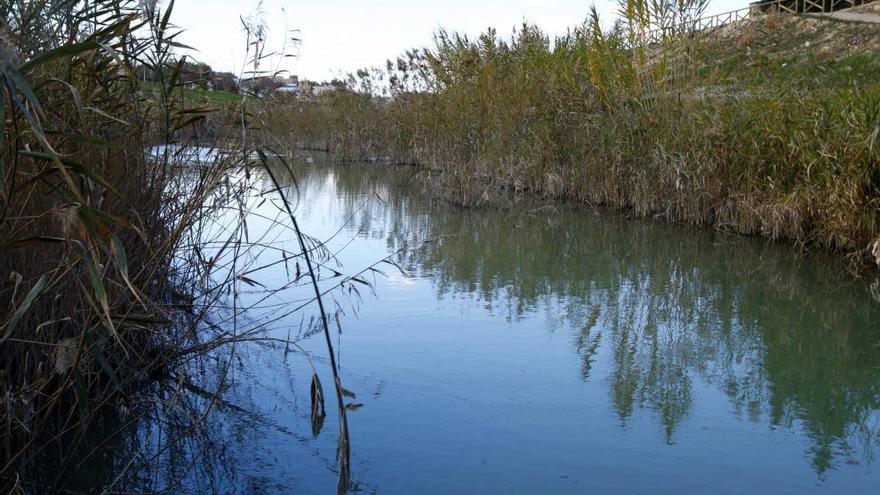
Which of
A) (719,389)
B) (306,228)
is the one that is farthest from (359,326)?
(306,228)

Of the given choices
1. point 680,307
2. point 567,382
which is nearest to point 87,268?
point 567,382

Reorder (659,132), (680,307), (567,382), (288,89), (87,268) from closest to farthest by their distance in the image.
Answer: (87,268) → (567,382) → (680,307) → (288,89) → (659,132)

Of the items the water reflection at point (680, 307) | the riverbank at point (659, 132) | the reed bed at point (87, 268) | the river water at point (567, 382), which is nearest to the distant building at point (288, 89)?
the riverbank at point (659, 132)

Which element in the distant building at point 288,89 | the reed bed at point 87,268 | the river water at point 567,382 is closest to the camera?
the reed bed at point 87,268

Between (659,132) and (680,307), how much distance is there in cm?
348

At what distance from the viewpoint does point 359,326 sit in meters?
→ 4.40

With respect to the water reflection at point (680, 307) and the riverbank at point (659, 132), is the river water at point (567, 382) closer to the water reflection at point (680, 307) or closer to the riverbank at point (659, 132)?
the water reflection at point (680, 307)

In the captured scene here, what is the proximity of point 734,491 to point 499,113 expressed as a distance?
8.07 meters

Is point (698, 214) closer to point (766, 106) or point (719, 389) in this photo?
point (766, 106)

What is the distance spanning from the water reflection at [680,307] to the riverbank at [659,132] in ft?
1.18

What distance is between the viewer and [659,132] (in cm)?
817

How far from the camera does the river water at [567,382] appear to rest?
270 centimetres

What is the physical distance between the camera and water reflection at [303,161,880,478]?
3414 millimetres

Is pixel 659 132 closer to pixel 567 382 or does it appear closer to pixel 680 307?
pixel 680 307
